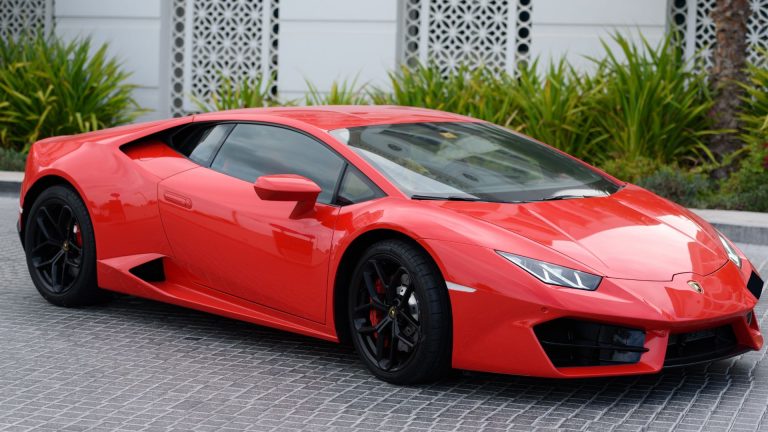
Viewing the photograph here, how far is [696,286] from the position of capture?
16.8ft

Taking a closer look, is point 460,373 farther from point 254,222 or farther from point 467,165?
point 254,222

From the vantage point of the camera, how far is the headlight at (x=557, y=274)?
4.93m

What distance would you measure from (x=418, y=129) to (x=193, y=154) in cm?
126

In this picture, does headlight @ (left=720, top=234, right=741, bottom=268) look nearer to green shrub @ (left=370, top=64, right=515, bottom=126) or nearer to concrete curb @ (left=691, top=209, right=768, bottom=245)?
concrete curb @ (left=691, top=209, right=768, bottom=245)

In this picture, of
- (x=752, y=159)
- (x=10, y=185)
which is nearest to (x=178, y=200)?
(x=10, y=185)

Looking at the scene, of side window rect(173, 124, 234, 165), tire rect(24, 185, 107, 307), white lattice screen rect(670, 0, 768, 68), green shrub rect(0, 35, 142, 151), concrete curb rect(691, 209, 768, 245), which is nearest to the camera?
side window rect(173, 124, 234, 165)

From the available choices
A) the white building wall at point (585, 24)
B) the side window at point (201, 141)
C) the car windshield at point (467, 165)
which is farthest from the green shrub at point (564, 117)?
the side window at point (201, 141)

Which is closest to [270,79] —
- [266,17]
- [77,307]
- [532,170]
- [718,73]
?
[266,17]

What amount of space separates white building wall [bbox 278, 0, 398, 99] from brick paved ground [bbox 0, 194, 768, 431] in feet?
33.4

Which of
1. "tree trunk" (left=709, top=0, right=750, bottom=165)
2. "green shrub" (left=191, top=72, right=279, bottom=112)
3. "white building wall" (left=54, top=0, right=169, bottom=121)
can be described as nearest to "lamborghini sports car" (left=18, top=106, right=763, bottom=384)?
"tree trunk" (left=709, top=0, right=750, bottom=165)

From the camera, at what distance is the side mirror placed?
554 centimetres

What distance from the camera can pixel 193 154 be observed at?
654 cm

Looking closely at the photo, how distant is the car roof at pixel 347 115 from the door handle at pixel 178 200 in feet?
1.75

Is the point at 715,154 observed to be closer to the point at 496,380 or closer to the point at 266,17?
the point at 266,17
